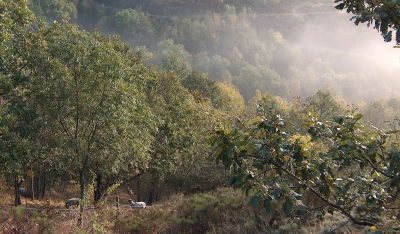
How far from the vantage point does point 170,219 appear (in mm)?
12375

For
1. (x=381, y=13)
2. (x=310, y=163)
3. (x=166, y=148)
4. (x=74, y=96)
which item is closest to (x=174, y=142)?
(x=166, y=148)

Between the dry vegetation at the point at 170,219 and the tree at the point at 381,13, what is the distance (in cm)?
502

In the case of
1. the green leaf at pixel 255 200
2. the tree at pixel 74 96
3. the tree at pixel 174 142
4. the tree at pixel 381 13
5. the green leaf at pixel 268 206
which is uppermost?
the tree at pixel 381 13

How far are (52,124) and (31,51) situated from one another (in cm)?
249

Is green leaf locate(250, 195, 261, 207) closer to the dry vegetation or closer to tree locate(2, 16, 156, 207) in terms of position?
the dry vegetation

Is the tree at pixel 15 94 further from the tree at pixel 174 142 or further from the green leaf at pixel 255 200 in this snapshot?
the green leaf at pixel 255 200

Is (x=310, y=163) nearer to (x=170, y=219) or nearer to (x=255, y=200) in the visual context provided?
(x=255, y=200)

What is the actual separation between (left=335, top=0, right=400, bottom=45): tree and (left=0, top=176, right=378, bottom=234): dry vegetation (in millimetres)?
5023

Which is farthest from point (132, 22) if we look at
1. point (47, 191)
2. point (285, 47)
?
point (47, 191)

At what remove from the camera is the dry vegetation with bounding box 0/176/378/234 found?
8.73 metres

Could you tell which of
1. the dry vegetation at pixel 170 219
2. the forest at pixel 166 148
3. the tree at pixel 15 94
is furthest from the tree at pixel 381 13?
the tree at pixel 15 94

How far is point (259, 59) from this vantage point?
83.8 metres

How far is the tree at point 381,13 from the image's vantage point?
9.80ft

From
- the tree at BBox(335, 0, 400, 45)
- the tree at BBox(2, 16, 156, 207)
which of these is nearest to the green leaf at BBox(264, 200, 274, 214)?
the tree at BBox(335, 0, 400, 45)
